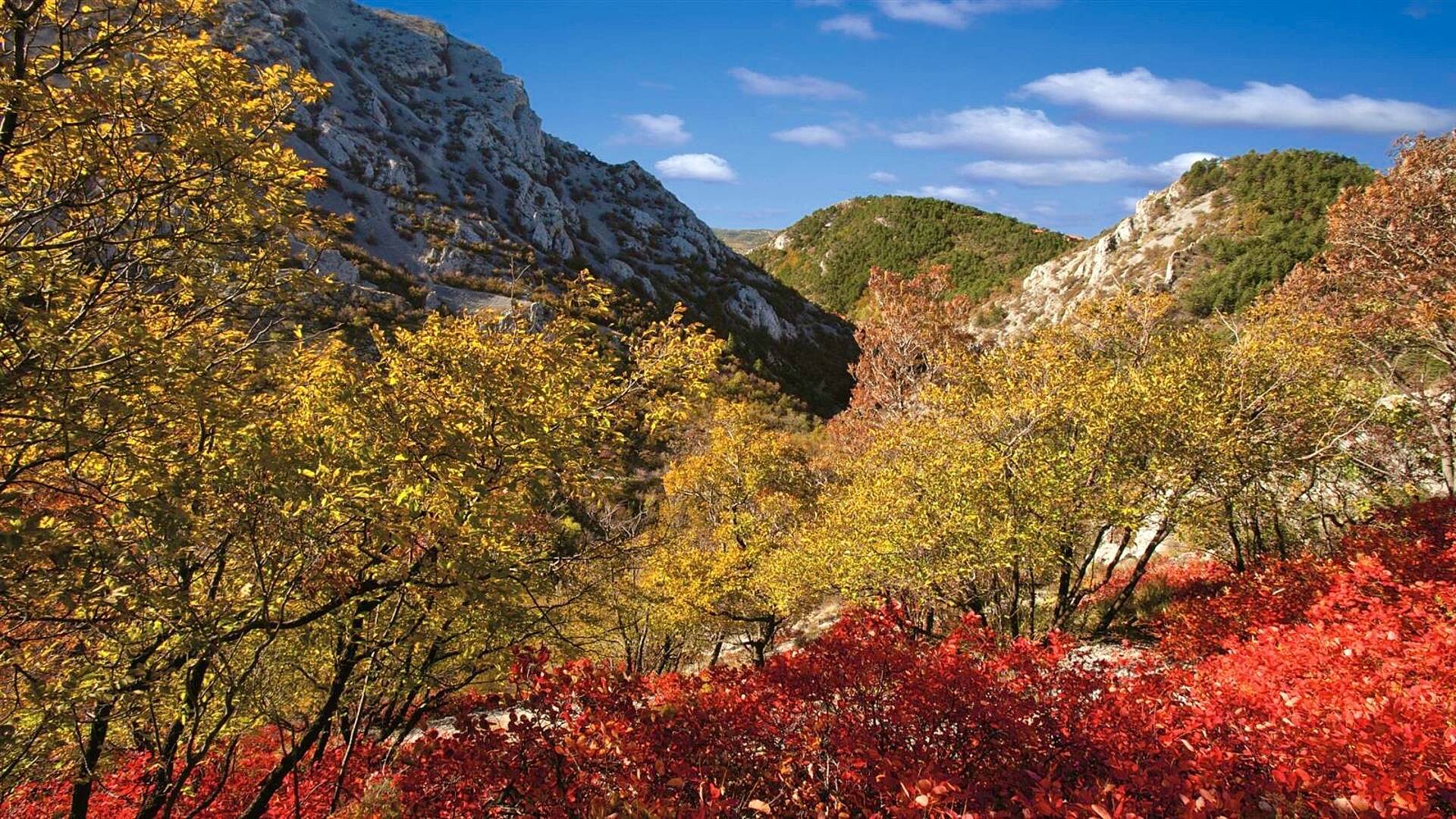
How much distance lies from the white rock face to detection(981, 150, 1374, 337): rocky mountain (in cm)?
19

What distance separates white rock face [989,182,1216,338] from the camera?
8688 cm

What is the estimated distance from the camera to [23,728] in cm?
495

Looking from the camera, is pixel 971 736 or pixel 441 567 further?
pixel 971 736

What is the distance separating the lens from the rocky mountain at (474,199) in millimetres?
59719

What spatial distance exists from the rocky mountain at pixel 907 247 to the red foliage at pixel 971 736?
133m

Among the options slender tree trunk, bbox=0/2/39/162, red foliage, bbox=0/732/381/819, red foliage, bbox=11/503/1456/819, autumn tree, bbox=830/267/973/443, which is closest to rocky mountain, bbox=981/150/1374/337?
autumn tree, bbox=830/267/973/443

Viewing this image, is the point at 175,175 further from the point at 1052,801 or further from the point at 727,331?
the point at 727,331

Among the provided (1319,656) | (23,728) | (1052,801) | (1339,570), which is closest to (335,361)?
(23,728)

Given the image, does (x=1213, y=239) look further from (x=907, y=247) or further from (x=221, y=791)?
(x=221, y=791)

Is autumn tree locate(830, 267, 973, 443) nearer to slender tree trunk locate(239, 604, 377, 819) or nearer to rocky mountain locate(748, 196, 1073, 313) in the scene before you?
slender tree trunk locate(239, 604, 377, 819)

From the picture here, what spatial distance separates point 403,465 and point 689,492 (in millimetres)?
24095

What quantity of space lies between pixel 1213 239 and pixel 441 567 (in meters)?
105

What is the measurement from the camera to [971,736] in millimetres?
8023

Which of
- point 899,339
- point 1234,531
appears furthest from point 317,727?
point 899,339
